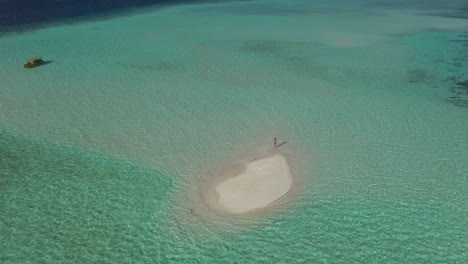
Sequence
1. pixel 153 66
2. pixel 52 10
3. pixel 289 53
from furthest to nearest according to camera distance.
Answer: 1. pixel 52 10
2. pixel 289 53
3. pixel 153 66

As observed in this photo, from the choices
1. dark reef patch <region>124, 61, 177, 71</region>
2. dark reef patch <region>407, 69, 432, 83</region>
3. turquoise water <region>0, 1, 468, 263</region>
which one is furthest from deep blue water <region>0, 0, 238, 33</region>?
dark reef patch <region>407, 69, 432, 83</region>

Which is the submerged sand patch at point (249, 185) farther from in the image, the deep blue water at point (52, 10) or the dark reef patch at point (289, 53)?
the deep blue water at point (52, 10)

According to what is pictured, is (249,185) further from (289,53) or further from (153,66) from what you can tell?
(289,53)

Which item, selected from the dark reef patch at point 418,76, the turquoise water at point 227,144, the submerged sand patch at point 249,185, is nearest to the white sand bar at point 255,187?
the submerged sand patch at point 249,185

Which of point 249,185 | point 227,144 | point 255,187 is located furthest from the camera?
point 227,144

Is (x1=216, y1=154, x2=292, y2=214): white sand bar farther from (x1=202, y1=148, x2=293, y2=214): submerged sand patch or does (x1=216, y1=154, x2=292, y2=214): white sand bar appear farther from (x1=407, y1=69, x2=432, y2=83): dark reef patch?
(x1=407, y1=69, x2=432, y2=83): dark reef patch

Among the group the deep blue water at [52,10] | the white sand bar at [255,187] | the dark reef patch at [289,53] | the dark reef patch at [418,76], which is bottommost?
the white sand bar at [255,187]

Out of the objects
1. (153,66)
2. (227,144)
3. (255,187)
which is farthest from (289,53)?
(255,187)
